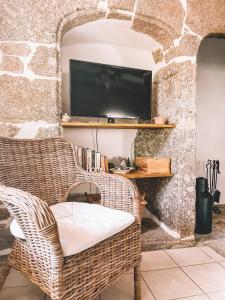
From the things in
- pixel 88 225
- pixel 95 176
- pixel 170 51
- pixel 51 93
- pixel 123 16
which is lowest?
pixel 88 225

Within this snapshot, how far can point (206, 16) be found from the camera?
2.11m

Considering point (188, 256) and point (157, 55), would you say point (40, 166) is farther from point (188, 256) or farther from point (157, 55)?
point (157, 55)

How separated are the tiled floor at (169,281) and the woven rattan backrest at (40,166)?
58 centimetres

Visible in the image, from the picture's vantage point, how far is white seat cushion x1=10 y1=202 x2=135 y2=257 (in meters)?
1.04

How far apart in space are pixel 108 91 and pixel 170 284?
1601 mm

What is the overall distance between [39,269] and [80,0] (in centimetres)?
185

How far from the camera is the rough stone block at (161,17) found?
1989 mm

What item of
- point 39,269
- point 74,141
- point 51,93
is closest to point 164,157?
point 74,141

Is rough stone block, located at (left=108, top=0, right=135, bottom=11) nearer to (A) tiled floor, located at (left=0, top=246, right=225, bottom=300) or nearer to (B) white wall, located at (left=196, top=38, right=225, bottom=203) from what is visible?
(B) white wall, located at (left=196, top=38, right=225, bottom=203)

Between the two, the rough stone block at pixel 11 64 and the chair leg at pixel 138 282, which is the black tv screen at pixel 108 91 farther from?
the chair leg at pixel 138 282

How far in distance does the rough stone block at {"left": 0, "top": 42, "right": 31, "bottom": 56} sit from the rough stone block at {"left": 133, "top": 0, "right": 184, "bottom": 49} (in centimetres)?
93

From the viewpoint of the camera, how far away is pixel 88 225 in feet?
3.89

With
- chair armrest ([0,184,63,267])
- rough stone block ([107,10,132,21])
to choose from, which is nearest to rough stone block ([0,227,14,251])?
chair armrest ([0,184,63,267])

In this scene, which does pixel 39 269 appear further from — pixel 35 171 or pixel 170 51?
pixel 170 51
